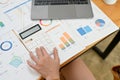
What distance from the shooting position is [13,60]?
74 centimetres

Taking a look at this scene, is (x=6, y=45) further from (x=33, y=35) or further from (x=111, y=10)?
(x=111, y=10)

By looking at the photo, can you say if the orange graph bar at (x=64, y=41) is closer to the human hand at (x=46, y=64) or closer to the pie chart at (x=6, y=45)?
the human hand at (x=46, y=64)

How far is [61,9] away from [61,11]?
0.01 m

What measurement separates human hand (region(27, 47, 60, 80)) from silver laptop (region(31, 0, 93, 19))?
0.57 ft

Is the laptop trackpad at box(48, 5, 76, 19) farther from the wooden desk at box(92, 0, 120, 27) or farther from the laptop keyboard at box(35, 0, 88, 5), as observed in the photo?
the wooden desk at box(92, 0, 120, 27)

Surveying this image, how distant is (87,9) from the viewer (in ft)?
2.81

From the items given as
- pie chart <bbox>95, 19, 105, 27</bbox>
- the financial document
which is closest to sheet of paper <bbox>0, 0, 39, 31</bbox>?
the financial document

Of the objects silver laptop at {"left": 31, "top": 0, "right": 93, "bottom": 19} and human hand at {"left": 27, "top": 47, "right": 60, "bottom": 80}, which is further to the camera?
silver laptop at {"left": 31, "top": 0, "right": 93, "bottom": 19}

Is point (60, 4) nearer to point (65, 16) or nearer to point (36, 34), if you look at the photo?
point (65, 16)

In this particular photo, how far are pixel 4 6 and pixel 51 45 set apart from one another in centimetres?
31

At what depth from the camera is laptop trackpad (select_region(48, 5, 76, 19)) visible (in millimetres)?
841

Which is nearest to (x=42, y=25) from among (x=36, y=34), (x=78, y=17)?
(x=36, y=34)

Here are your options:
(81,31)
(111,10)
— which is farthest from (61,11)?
(111,10)

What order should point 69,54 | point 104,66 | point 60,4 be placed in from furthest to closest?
point 104,66, point 60,4, point 69,54
